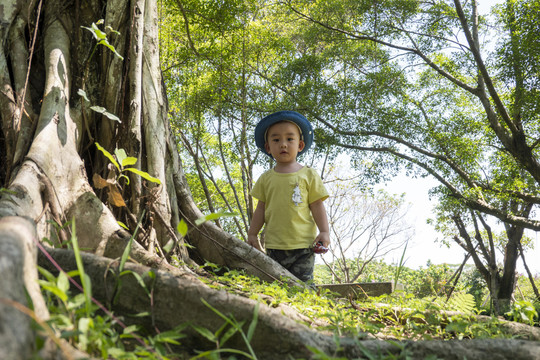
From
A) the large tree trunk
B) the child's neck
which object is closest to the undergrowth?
the large tree trunk

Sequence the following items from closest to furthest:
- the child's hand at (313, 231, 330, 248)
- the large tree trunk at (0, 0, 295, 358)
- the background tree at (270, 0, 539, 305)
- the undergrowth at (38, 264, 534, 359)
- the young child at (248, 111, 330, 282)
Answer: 1. the undergrowth at (38, 264, 534, 359)
2. the large tree trunk at (0, 0, 295, 358)
3. the child's hand at (313, 231, 330, 248)
4. the young child at (248, 111, 330, 282)
5. the background tree at (270, 0, 539, 305)

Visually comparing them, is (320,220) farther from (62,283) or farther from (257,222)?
(62,283)

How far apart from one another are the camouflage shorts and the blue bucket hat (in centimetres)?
101

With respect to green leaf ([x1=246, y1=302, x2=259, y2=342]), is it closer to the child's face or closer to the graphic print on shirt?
the graphic print on shirt

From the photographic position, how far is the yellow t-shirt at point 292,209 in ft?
11.9

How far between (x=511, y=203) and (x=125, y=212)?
1191cm

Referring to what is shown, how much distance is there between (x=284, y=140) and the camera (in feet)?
12.3

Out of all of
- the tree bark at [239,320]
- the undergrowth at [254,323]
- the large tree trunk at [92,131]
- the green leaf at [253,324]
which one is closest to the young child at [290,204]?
the large tree trunk at [92,131]

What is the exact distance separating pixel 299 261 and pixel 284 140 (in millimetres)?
1030

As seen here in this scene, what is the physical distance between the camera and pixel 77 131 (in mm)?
2602

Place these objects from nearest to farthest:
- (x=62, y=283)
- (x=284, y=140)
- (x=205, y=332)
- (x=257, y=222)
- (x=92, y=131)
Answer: (x=62, y=283), (x=205, y=332), (x=92, y=131), (x=284, y=140), (x=257, y=222)

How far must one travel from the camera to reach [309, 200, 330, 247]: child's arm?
3504 millimetres

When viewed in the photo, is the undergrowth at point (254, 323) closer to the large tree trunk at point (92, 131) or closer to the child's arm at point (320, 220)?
the large tree trunk at point (92, 131)

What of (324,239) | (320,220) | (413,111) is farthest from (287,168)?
(413,111)
